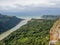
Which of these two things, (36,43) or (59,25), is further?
(36,43)

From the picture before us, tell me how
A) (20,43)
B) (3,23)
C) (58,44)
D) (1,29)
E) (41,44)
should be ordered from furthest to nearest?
1. (3,23)
2. (1,29)
3. (20,43)
4. (41,44)
5. (58,44)

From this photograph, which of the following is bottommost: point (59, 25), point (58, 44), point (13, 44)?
point (13, 44)

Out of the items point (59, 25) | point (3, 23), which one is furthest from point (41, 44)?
point (3, 23)

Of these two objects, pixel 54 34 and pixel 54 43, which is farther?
pixel 54 34

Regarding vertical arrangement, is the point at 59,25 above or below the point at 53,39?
above

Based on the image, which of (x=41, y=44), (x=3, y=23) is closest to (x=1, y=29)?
(x=3, y=23)

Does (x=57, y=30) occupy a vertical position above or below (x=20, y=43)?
above

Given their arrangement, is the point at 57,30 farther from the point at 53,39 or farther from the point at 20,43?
the point at 20,43

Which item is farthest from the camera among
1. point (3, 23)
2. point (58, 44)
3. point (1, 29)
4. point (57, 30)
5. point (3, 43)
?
point (3, 23)

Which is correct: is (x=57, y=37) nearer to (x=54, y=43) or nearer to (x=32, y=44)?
(x=54, y=43)
